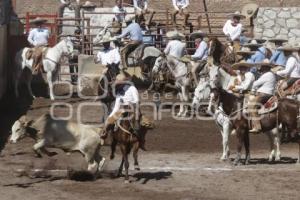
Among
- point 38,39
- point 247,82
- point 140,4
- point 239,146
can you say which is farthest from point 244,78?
point 140,4

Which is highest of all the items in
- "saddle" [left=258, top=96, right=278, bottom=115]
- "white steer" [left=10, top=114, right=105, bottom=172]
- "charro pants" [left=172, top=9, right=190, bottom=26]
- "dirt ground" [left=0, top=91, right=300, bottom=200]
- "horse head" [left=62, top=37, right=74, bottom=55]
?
"charro pants" [left=172, top=9, right=190, bottom=26]

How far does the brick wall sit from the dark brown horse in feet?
62.8

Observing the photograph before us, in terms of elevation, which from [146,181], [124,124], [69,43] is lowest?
[146,181]

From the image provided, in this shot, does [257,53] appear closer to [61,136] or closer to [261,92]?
[261,92]

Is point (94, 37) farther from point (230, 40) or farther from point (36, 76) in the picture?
point (230, 40)

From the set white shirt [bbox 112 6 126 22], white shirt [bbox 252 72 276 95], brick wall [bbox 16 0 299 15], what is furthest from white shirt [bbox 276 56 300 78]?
brick wall [bbox 16 0 299 15]

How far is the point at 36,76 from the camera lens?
91.9 ft

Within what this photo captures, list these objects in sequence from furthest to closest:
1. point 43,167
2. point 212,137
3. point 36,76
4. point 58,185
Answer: point 36,76
point 212,137
point 43,167
point 58,185

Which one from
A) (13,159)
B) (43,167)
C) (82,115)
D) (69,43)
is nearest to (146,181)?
(43,167)

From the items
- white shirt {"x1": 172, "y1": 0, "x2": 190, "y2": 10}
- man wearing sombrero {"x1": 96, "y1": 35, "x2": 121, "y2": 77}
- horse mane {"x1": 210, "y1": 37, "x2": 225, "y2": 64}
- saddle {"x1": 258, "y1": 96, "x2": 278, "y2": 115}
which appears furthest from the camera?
white shirt {"x1": 172, "y1": 0, "x2": 190, "y2": 10}

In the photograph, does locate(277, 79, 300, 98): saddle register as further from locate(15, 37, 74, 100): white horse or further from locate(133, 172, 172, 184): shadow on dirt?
locate(15, 37, 74, 100): white horse

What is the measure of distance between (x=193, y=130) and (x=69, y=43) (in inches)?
A: 248

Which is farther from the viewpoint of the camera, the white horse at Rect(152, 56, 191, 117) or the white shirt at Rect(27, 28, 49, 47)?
the white shirt at Rect(27, 28, 49, 47)

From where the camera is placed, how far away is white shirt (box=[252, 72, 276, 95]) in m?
17.7
